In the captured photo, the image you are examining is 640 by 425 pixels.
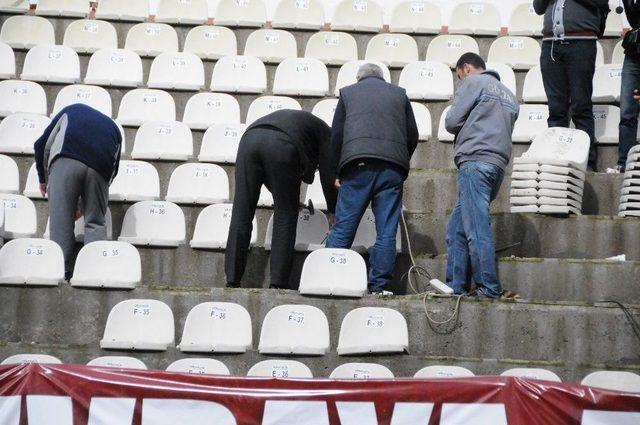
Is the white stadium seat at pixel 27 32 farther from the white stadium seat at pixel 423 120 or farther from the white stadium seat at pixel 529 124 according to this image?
the white stadium seat at pixel 529 124

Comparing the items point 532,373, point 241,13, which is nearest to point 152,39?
point 241,13

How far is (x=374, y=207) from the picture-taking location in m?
8.68

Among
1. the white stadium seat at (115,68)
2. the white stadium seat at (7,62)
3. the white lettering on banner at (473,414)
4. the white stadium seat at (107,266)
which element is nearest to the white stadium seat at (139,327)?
the white stadium seat at (107,266)

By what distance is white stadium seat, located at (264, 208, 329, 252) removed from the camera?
364 inches

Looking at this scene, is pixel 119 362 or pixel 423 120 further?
pixel 423 120

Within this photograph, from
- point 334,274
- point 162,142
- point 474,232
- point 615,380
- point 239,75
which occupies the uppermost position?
point 239,75

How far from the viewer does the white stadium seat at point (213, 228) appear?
9094mm

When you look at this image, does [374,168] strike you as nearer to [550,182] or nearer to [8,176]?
[550,182]

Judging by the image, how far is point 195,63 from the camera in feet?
37.3

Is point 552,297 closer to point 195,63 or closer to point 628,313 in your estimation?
point 628,313

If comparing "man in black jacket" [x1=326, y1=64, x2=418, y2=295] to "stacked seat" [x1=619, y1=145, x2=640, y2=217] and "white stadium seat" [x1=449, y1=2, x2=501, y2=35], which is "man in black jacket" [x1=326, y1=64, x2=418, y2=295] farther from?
"white stadium seat" [x1=449, y1=2, x2=501, y2=35]

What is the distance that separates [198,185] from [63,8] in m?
3.68

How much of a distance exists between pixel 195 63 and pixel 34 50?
1.40 meters

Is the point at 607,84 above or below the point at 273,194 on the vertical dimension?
above
